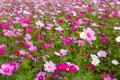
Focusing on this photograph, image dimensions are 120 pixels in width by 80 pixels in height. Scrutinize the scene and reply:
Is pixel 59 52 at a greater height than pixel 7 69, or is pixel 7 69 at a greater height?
pixel 7 69

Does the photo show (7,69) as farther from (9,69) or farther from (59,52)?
(59,52)

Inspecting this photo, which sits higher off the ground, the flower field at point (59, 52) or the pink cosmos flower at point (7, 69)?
the pink cosmos flower at point (7, 69)

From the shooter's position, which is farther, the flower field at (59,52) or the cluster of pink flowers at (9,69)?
the flower field at (59,52)

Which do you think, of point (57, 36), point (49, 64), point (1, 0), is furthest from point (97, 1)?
point (49, 64)

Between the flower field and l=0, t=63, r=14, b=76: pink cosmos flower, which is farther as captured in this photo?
the flower field

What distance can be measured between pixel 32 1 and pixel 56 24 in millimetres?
2873

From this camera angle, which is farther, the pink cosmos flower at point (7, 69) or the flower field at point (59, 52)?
the flower field at point (59, 52)

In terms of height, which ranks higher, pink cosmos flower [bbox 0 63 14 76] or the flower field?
pink cosmos flower [bbox 0 63 14 76]

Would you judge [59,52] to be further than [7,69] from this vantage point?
Yes

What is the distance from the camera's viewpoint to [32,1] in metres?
7.34

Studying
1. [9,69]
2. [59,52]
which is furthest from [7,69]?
[59,52]

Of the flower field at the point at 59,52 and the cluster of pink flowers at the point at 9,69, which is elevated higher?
the cluster of pink flowers at the point at 9,69

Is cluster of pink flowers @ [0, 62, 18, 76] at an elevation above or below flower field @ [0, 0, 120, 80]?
above

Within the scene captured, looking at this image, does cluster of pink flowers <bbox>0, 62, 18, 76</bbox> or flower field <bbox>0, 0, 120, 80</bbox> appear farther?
flower field <bbox>0, 0, 120, 80</bbox>
